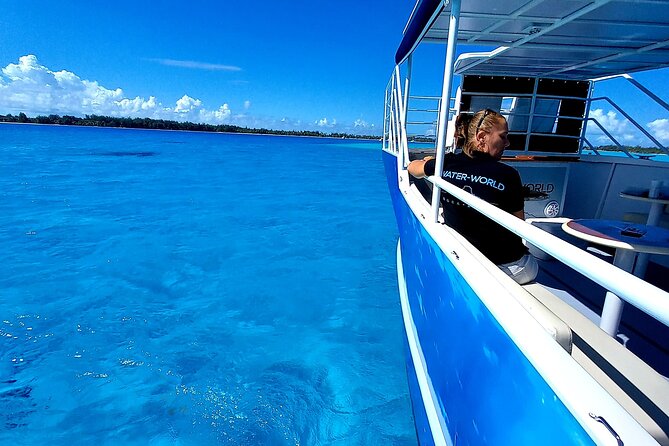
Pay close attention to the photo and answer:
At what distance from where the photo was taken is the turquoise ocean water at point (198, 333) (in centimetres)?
295

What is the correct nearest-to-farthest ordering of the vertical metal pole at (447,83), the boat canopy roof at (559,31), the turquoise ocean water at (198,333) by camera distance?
1. the vertical metal pole at (447,83)
2. the boat canopy roof at (559,31)
3. the turquoise ocean water at (198,333)

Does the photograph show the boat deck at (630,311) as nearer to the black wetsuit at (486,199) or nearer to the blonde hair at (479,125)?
the black wetsuit at (486,199)

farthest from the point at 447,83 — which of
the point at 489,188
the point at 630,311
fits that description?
the point at 630,311

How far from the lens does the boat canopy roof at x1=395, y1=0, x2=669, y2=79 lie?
2.63 metres

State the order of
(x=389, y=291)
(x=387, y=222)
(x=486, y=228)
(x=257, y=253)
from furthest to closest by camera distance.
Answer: (x=387, y=222), (x=257, y=253), (x=389, y=291), (x=486, y=228)

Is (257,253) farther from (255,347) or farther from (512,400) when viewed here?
(512,400)

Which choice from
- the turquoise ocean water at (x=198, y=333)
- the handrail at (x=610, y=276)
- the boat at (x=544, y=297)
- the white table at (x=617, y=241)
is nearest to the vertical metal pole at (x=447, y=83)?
the boat at (x=544, y=297)

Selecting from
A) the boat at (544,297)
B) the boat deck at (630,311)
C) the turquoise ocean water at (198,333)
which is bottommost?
the turquoise ocean water at (198,333)

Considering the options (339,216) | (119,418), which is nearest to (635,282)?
(119,418)

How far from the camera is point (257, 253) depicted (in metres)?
6.96

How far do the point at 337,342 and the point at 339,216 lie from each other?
6.40m

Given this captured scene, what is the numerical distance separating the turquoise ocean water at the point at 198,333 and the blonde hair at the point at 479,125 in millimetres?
2331

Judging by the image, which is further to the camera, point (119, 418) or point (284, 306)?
point (284, 306)

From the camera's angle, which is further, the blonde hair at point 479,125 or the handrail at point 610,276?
the blonde hair at point 479,125
